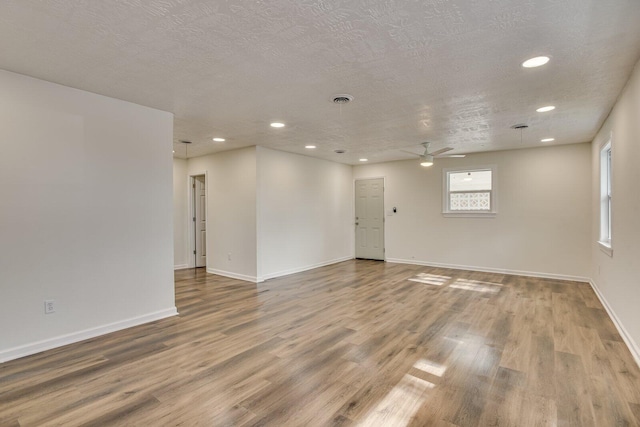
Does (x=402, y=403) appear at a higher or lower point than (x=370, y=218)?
lower

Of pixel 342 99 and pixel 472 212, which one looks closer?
pixel 342 99

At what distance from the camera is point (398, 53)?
7.90 ft

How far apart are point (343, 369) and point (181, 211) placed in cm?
573

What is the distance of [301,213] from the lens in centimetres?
677

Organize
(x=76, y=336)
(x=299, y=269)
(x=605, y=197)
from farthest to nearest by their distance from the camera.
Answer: (x=299, y=269) < (x=605, y=197) < (x=76, y=336)

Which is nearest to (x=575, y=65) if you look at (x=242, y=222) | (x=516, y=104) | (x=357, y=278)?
(x=516, y=104)

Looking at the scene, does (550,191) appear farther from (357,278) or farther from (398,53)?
(398,53)

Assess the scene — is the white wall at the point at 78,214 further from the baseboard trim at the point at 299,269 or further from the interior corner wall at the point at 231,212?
the baseboard trim at the point at 299,269

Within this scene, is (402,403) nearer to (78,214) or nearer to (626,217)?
(626,217)

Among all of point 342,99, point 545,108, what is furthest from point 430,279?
point 342,99

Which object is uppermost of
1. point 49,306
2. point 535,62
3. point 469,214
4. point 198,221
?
point 535,62

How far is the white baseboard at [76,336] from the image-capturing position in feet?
9.20

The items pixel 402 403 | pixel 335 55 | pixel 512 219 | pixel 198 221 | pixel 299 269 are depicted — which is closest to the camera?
pixel 402 403

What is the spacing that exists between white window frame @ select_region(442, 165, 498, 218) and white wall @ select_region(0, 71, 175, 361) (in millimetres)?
5543
